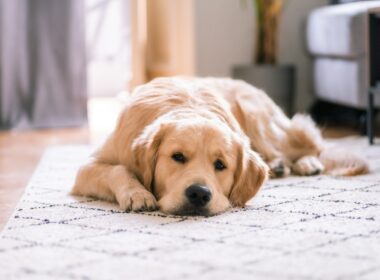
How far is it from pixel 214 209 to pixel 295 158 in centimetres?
100

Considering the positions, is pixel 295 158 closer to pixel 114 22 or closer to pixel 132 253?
pixel 132 253

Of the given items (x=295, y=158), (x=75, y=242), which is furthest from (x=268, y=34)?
(x=75, y=242)

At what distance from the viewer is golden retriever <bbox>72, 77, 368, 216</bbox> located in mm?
2004

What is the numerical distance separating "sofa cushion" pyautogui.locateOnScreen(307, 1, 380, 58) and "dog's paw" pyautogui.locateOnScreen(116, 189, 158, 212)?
193cm

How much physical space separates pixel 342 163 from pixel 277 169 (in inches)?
10.4

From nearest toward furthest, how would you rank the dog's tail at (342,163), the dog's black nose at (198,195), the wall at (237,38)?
the dog's black nose at (198,195)
the dog's tail at (342,163)
the wall at (237,38)

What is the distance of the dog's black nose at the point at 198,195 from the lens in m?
1.93

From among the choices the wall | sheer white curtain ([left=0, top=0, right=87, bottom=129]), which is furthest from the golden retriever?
the wall

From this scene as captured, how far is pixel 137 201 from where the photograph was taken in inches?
81.4

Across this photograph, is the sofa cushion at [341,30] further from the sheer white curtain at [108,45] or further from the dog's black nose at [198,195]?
the sheer white curtain at [108,45]

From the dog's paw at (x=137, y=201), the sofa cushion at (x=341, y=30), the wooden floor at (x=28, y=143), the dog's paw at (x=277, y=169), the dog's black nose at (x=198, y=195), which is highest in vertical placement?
the sofa cushion at (x=341, y=30)

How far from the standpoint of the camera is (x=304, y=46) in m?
5.14

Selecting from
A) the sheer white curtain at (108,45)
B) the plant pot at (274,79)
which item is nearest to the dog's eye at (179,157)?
the plant pot at (274,79)

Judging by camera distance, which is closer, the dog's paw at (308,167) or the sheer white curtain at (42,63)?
the dog's paw at (308,167)
